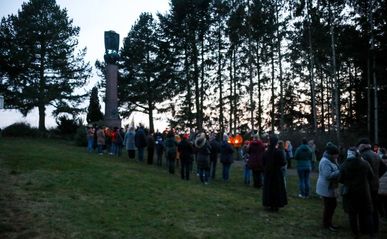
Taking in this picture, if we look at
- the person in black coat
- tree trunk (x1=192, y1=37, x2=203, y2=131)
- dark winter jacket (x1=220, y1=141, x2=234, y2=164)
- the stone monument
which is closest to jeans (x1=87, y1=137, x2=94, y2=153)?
the stone monument

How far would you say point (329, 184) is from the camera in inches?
367

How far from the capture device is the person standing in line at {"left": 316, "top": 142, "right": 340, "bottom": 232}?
929 cm

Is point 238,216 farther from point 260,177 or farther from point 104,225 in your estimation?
point 260,177

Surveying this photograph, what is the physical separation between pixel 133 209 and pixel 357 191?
16.1ft

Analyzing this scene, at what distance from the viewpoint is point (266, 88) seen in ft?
127

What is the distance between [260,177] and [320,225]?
559cm

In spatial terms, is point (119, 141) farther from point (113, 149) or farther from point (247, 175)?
point (247, 175)

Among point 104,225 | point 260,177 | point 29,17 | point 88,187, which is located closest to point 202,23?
point 29,17

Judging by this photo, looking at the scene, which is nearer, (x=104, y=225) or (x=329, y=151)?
(x=104, y=225)

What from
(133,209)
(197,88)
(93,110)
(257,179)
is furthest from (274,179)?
(93,110)

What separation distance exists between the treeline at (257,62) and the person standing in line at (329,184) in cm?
1804

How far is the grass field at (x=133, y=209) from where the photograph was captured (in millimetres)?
8323

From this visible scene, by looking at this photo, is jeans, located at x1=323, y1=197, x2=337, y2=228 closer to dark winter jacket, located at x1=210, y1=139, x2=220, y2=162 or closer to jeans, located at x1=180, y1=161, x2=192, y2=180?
jeans, located at x1=180, y1=161, x2=192, y2=180

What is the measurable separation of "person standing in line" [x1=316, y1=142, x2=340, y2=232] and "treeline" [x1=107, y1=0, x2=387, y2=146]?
18040 millimetres
